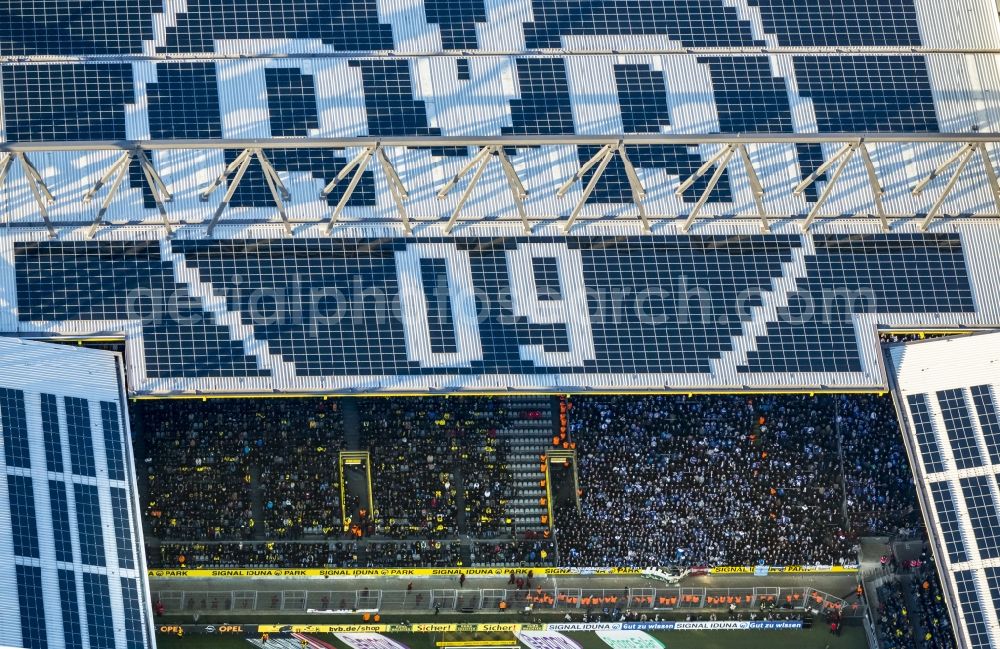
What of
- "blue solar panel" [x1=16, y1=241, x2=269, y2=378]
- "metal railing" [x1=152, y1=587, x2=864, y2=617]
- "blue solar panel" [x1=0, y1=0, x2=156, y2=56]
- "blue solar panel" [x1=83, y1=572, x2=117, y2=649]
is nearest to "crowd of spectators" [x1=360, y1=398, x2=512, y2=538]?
"metal railing" [x1=152, y1=587, x2=864, y2=617]

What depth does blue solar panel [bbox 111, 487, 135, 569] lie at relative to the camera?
122 meters

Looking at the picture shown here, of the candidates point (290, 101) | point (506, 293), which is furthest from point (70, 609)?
point (290, 101)

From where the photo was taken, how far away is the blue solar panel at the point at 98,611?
118750 millimetres

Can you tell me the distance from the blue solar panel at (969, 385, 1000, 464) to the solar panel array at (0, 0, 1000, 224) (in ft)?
45.3

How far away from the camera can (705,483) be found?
449 feet

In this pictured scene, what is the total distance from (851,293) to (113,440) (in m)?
54.2

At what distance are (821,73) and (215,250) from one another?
47970 mm

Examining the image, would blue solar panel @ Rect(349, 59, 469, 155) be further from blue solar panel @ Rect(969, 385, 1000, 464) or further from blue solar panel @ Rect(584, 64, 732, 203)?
blue solar panel @ Rect(969, 385, 1000, 464)

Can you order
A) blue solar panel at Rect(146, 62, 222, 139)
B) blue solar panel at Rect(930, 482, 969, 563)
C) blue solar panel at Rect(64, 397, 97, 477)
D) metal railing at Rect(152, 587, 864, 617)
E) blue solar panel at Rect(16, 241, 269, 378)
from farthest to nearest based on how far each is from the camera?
1. metal railing at Rect(152, 587, 864, 617)
2. blue solar panel at Rect(146, 62, 222, 139)
3. blue solar panel at Rect(930, 482, 969, 563)
4. blue solar panel at Rect(16, 241, 269, 378)
5. blue solar panel at Rect(64, 397, 97, 477)

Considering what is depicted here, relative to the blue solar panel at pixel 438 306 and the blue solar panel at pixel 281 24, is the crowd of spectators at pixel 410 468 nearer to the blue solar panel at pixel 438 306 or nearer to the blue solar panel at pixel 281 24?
the blue solar panel at pixel 438 306

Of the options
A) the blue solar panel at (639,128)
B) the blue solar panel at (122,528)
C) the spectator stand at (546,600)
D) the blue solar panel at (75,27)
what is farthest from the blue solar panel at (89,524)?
the blue solar panel at (639,128)

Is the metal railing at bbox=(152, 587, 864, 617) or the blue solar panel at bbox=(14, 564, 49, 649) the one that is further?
the metal railing at bbox=(152, 587, 864, 617)

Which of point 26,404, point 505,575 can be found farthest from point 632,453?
point 26,404

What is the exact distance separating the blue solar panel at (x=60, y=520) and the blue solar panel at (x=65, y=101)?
26.3 metres
